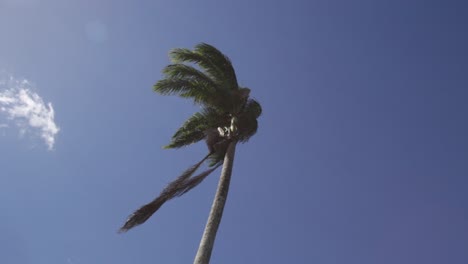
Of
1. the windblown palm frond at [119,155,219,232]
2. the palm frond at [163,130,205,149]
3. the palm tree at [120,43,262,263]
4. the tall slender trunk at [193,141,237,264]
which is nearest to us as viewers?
the tall slender trunk at [193,141,237,264]

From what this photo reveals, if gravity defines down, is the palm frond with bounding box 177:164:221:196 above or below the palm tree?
below

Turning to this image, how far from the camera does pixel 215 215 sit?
1002 centimetres

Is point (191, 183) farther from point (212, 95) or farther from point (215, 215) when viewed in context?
point (212, 95)

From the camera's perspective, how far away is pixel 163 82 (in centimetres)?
1339

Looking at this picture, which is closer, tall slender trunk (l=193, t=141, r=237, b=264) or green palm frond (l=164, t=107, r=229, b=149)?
tall slender trunk (l=193, t=141, r=237, b=264)

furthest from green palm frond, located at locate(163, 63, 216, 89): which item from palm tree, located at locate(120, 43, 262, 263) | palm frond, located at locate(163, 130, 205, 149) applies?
palm frond, located at locate(163, 130, 205, 149)

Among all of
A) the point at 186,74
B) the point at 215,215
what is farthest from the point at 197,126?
the point at 215,215

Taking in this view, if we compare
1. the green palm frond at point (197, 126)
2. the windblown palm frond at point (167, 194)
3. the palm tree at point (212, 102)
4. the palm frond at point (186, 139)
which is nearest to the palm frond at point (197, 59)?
the palm tree at point (212, 102)

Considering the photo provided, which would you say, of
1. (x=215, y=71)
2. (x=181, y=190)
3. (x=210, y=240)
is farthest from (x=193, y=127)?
(x=210, y=240)

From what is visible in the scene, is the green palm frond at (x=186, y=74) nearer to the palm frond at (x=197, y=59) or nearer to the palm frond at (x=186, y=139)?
the palm frond at (x=197, y=59)

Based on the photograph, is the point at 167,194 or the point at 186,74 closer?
the point at 167,194

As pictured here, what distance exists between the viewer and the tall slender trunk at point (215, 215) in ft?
29.5

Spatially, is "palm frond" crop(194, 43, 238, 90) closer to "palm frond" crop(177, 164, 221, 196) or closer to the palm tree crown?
the palm tree crown

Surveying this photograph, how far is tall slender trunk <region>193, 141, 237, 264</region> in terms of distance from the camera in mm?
8977
